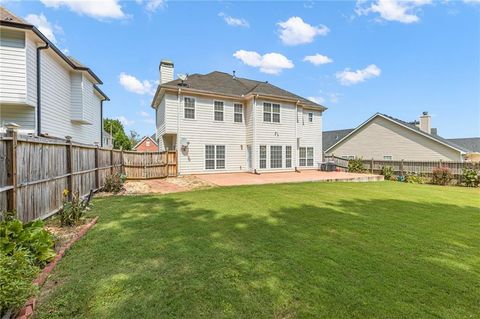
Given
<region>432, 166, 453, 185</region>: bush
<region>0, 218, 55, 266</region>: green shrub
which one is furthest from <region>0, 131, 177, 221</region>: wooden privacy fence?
<region>432, 166, 453, 185</region>: bush

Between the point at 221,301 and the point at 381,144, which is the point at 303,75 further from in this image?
the point at 221,301

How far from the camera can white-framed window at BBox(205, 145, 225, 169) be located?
16578mm

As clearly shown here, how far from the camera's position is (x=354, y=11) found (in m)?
12.2

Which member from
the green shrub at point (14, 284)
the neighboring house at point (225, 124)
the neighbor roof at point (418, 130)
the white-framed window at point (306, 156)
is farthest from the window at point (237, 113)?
the green shrub at point (14, 284)

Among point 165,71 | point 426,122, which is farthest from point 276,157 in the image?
point 426,122

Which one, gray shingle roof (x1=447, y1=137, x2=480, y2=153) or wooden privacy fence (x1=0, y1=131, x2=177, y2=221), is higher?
gray shingle roof (x1=447, y1=137, x2=480, y2=153)

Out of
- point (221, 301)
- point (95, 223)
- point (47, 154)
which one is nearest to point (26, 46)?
point (47, 154)

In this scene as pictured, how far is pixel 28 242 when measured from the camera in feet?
11.0

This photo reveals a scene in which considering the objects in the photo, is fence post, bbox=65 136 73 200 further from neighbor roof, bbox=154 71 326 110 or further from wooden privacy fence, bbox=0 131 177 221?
neighbor roof, bbox=154 71 326 110

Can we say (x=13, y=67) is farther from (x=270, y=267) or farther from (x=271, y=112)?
(x=271, y=112)

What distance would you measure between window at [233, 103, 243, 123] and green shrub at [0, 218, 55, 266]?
1471 cm

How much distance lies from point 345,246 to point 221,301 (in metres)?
2.45

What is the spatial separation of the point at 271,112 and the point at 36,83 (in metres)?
12.9

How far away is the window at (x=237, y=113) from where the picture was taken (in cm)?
1752
